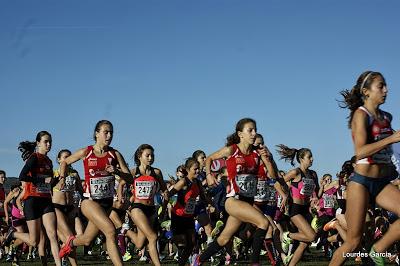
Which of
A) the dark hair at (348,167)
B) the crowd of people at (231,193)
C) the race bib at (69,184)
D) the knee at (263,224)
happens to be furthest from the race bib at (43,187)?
the dark hair at (348,167)

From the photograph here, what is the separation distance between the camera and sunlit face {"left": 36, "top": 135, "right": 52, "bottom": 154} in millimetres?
11703

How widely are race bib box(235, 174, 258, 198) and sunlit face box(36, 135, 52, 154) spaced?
10.9 feet

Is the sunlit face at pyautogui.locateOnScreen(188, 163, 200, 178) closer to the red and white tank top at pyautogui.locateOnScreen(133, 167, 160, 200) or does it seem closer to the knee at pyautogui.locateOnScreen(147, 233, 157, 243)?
the red and white tank top at pyautogui.locateOnScreen(133, 167, 160, 200)

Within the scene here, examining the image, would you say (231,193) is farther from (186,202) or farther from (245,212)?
(186,202)

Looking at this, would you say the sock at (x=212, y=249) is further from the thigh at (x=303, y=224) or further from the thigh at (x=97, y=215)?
the thigh at (x=303, y=224)

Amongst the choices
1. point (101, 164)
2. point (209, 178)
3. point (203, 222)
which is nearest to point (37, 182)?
point (101, 164)

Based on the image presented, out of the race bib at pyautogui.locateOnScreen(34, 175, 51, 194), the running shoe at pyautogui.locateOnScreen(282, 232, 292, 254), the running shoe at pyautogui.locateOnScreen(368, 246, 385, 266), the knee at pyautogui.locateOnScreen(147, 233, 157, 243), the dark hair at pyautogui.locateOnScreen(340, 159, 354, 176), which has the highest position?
the race bib at pyautogui.locateOnScreen(34, 175, 51, 194)

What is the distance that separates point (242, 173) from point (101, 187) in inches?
84.5

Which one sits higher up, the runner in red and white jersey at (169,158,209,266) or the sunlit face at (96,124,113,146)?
the sunlit face at (96,124,113,146)

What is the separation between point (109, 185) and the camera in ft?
34.1

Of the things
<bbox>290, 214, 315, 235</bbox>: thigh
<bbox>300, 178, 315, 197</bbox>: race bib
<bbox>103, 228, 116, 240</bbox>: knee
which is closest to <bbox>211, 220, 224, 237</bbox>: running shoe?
<bbox>300, 178, 315, 197</bbox>: race bib

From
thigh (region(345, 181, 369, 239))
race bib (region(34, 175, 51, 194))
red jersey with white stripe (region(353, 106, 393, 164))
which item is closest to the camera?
thigh (region(345, 181, 369, 239))

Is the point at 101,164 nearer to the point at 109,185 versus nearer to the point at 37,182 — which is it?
Answer: the point at 109,185

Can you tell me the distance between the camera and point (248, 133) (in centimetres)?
1080
